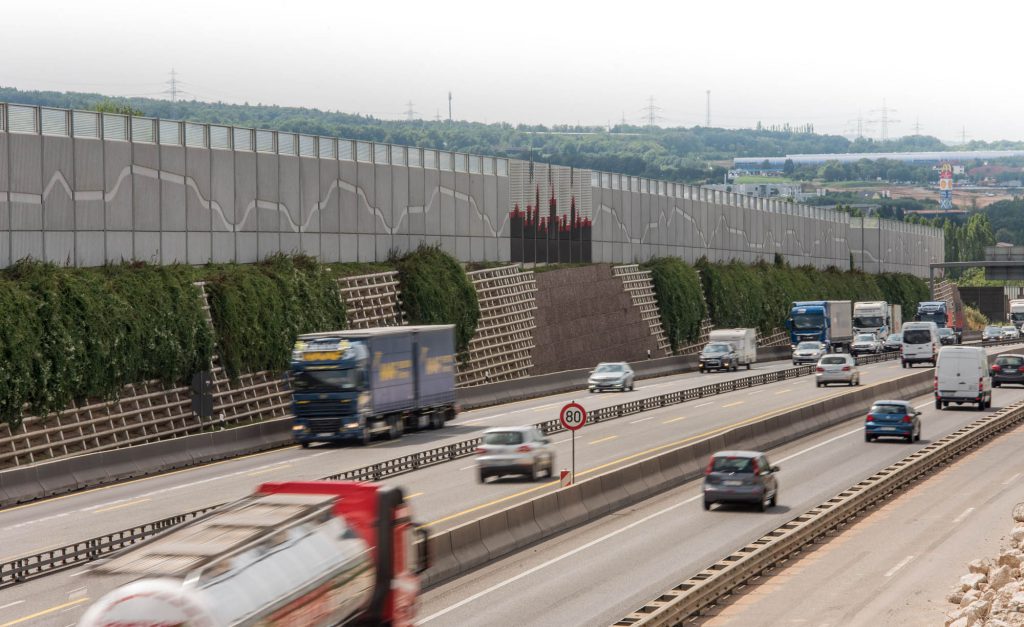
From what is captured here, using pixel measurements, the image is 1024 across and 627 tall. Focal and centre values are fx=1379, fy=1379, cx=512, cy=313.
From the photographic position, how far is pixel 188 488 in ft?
119

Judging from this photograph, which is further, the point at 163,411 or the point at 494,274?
the point at 494,274

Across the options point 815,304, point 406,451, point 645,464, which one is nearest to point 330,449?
point 406,451

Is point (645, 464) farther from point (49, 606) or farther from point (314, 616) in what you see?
point (314, 616)

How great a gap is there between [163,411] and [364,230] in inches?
797

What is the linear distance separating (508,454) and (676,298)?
64.3 meters

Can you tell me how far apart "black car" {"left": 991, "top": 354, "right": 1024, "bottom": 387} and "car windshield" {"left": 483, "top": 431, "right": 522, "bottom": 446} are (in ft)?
149

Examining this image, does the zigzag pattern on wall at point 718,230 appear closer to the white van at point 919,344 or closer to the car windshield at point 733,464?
the white van at point 919,344

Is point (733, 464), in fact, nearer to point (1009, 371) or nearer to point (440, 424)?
point (440, 424)

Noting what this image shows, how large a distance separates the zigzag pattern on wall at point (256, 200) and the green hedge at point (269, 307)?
2103 mm

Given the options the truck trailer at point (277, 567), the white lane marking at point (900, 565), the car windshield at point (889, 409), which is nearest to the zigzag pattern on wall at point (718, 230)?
the car windshield at point (889, 409)

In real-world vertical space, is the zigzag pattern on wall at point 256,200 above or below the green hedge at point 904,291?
above

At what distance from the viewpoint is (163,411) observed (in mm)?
47906

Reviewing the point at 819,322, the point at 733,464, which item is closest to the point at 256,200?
the point at 733,464

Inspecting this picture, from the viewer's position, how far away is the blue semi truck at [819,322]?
93000 millimetres
